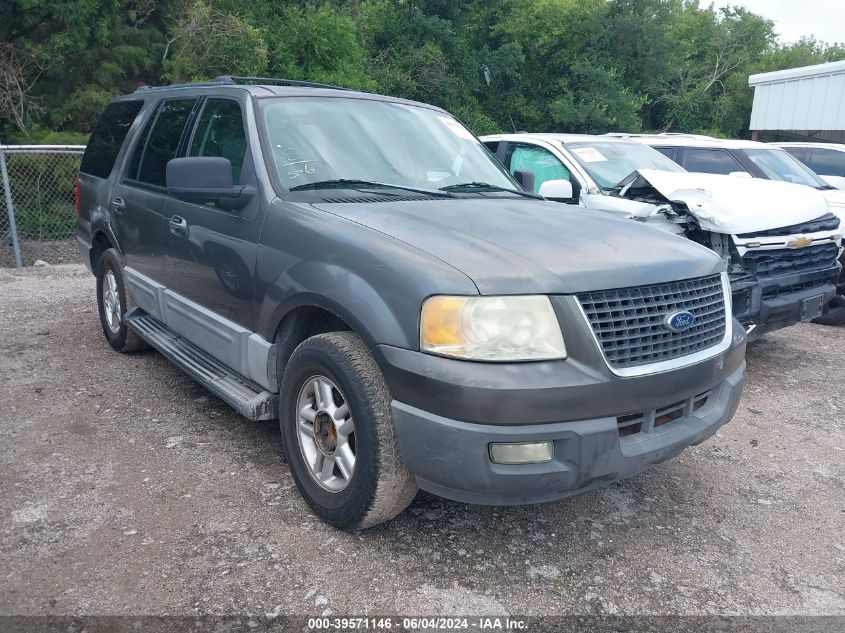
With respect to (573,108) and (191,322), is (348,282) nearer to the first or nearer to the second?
(191,322)

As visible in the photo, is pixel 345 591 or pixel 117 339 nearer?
pixel 345 591

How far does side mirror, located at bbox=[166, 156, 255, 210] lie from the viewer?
3.40m

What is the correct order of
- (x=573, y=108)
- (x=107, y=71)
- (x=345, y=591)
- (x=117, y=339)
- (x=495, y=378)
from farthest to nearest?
(x=573, y=108) → (x=107, y=71) → (x=117, y=339) → (x=345, y=591) → (x=495, y=378)

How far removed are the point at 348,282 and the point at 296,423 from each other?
30.4 inches

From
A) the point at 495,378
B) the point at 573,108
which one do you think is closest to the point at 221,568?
the point at 495,378

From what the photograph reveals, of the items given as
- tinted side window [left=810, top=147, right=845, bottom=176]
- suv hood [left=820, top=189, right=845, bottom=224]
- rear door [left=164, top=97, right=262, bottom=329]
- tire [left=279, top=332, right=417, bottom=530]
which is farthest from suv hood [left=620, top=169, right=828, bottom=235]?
tinted side window [left=810, top=147, right=845, bottom=176]

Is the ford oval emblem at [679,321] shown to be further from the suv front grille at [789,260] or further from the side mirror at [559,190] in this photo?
the suv front grille at [789,260]

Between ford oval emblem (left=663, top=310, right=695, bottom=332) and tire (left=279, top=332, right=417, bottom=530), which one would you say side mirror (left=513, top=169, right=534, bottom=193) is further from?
tire (left=279, top=332, right=417, bottom=530)

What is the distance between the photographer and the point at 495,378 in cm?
253

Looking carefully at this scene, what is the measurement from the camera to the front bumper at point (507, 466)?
256 cm

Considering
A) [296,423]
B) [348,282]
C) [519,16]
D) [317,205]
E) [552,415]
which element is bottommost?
[296,423]

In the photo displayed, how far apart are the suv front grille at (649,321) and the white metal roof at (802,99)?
16.2 metres

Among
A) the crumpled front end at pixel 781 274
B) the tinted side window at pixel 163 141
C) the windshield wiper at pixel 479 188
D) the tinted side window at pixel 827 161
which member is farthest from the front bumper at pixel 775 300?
the tinted side window at pixel 827 161

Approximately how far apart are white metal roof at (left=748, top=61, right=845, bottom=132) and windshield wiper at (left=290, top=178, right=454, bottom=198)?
53.0 feet
